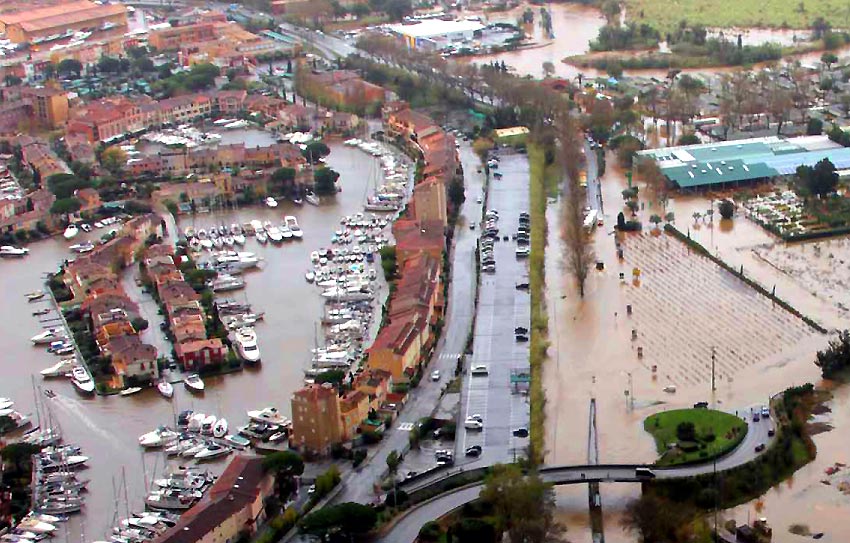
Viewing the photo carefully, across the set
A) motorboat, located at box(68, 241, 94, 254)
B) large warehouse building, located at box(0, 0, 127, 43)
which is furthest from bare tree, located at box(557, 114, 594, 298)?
large warehouse building, located at box(0, 0, 127, 43)

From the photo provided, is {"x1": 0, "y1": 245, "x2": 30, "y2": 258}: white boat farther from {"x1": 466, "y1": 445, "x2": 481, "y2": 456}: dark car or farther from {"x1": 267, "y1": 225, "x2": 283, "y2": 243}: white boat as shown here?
{"x1": 466, "y1": 445, "x2": 481, "y2": 456}: dark car

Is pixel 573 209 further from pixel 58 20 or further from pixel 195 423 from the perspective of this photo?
pixel 58 20

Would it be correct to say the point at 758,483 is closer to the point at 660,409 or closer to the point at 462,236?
the point at 660,409

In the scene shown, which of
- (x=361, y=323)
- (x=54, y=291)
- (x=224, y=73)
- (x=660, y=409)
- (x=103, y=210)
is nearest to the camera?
(x=660, y=409)

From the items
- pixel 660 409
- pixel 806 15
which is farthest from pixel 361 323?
pixel 806 15

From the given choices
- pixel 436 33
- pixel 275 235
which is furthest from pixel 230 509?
pixel 436 33

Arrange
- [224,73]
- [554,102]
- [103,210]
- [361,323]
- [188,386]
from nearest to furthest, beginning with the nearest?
[188,386] → [361,323] → [103,210] → [554,102] → [224,73]
